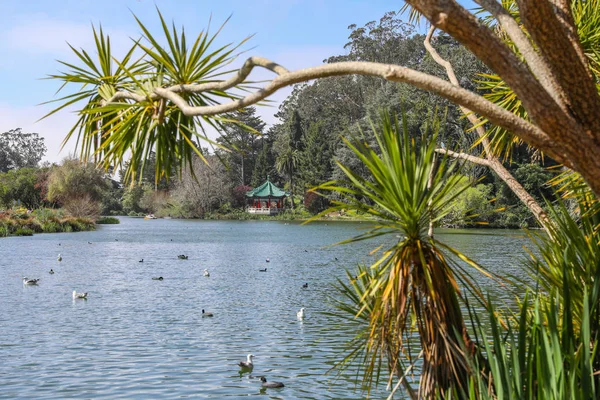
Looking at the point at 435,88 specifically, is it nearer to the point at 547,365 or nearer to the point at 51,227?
the point at 547,365

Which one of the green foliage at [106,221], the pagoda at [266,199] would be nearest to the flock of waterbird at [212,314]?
the green foliage at [106,221]

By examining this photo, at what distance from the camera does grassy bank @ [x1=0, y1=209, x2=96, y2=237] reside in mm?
42656

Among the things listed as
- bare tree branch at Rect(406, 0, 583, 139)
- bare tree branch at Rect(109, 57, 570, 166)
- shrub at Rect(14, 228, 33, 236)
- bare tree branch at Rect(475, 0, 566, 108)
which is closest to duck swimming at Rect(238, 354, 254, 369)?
bare tree branch at Rect(109, 57, 570, 166)

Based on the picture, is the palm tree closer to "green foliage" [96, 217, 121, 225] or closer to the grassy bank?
the grassy bank

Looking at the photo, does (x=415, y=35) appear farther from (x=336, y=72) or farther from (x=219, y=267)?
(x=336, y=72)

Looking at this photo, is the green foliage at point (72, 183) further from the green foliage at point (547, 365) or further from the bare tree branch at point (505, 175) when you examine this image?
the green foliage at point (547, 365)

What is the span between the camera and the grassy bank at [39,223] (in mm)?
42656

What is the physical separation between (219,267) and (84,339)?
536 inches

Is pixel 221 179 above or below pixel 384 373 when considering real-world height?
above

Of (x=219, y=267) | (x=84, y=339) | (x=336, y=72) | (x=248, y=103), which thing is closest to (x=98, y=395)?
(x=84, y=339)

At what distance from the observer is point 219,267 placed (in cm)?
2602

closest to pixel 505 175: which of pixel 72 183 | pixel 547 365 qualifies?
pixel 547 365

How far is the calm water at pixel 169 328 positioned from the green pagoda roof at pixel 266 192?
4835 cm

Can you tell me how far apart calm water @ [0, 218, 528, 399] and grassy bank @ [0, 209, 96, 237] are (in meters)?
15.0
